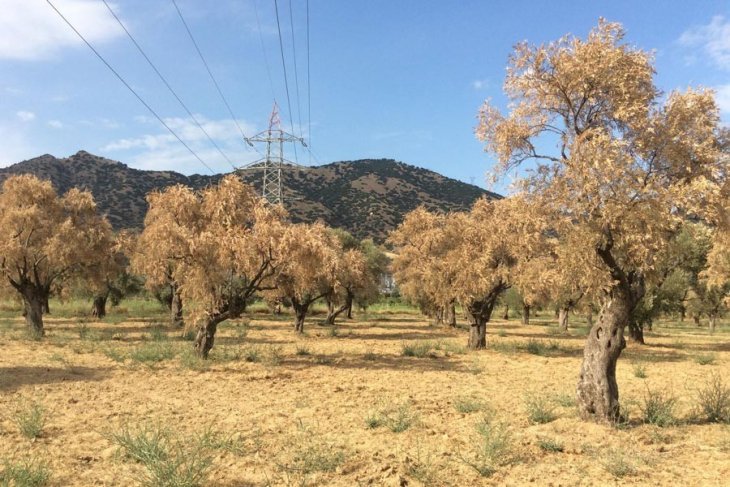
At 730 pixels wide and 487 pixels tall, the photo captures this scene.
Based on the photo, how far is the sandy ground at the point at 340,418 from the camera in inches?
280

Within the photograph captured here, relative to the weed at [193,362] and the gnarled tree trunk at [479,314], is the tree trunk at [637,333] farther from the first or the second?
the weed at [193,362]

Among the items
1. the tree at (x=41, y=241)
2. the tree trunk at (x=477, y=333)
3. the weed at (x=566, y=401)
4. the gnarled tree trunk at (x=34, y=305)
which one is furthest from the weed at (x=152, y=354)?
the tree trunk at (x=477, y=333)

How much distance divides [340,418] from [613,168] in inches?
288

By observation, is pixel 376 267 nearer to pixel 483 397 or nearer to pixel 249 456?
pixel 483 397

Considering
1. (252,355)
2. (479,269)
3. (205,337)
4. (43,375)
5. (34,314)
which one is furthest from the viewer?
(34,314)

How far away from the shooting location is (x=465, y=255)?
79.3ft

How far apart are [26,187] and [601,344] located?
90.0 ft

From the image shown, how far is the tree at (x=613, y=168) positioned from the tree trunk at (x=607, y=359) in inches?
0.8

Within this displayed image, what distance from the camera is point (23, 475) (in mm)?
6242

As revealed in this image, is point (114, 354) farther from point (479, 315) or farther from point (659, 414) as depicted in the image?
point (659, 414)

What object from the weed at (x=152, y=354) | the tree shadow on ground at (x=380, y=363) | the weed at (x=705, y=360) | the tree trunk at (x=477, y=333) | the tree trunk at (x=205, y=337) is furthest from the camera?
the tree trunk at (x=477, y=333)

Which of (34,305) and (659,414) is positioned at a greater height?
(34,305)

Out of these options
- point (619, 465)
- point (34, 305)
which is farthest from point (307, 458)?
point (34, 305)

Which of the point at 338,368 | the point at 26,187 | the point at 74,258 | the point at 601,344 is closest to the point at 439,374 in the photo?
the point at 338,368
